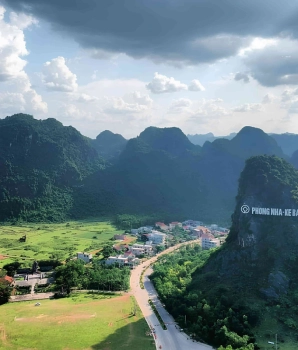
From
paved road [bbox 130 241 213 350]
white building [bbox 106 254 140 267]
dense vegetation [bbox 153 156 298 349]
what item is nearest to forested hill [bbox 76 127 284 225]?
white building [bbox 106 254 140 267]

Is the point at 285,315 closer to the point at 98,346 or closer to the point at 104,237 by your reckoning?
the point at 98,346

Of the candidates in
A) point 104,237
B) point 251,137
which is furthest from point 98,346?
point 251,137

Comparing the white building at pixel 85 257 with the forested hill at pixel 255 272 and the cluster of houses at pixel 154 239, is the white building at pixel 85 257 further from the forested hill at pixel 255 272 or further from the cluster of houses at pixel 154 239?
the forested hill at pixel 255 272

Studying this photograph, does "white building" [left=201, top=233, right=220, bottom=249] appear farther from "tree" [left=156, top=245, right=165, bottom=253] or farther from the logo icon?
the logo icon

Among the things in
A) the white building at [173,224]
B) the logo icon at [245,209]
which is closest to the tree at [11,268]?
the logo icon at [245,209]

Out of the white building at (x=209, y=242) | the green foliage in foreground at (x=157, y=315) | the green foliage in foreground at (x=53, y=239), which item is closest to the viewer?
the green foliage in foreground at (x=157, y=315)

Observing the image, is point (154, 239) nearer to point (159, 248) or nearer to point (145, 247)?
point (159, 248)
